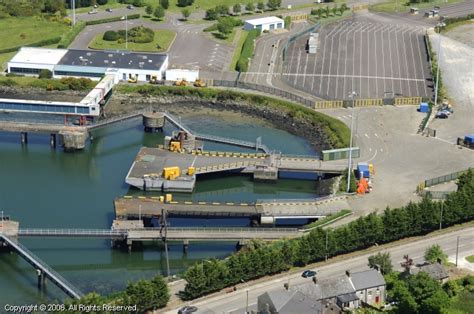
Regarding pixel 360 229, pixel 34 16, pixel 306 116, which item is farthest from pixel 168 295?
pixel 34 16

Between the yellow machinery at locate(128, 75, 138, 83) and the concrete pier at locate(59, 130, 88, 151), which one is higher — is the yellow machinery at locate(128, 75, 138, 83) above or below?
above

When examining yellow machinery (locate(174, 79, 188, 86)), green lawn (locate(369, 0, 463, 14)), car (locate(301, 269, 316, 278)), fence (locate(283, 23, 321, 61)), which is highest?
green lawn (locate(369, 0, 463, 14))

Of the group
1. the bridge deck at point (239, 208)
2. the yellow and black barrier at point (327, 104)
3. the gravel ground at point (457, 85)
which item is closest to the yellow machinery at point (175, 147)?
the bridge deck at point (239, 208)

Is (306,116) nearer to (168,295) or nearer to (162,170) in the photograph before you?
(162,170)

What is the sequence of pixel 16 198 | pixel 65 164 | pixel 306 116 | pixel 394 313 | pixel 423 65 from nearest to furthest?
pixel 394 313 → pixel 16 198 → pixel 65 164 → pixel 306 116 → pixel 423 65

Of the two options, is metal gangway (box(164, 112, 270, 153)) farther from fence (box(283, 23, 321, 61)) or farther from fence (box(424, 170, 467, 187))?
fence (box(283, 23, 321, 61))

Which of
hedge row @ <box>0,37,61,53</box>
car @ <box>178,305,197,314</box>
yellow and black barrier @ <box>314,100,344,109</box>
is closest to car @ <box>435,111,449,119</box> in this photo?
yellow and black barrier @ <box>314,100,344,109</box>

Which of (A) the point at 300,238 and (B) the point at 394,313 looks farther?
(A) the point at 300,238
